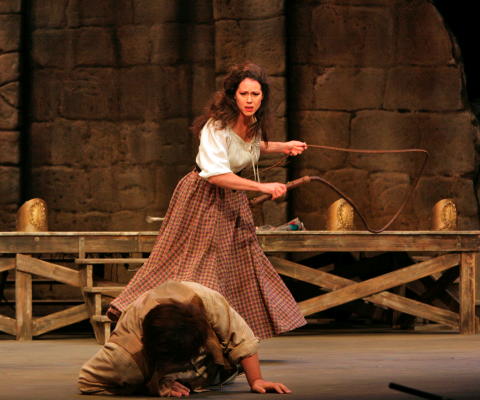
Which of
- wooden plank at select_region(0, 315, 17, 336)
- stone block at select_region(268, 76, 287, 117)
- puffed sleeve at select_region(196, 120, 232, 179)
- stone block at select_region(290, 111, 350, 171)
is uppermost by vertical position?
stone block at select_region(268, 76, 287, 117)

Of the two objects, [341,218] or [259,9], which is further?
[259,9]

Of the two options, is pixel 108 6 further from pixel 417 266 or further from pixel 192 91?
pixel 417 266

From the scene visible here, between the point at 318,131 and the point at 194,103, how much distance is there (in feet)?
3.48

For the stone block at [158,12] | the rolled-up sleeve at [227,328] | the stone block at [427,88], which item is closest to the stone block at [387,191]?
the stone block at [427,88]

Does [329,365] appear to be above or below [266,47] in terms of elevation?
below

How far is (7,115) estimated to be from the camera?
837 cm

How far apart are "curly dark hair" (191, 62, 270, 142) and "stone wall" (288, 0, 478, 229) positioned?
12.2ft

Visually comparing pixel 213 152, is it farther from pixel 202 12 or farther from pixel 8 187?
pixel 202 12

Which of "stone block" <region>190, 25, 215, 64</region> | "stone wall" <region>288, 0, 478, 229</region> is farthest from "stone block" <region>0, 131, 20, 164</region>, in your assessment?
"stone wall" <region>288, 0, 478, 229</region>

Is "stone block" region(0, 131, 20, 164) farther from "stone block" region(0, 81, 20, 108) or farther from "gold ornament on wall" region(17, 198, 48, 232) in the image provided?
"gold ornament on wall" region(17, 198, 48, 232)

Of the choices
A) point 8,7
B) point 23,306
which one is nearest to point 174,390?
point 23,306

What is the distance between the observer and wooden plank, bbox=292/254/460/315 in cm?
721

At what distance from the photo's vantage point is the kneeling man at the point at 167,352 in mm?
3732

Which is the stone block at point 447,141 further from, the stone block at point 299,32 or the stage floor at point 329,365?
the stage floor at point 329,365
